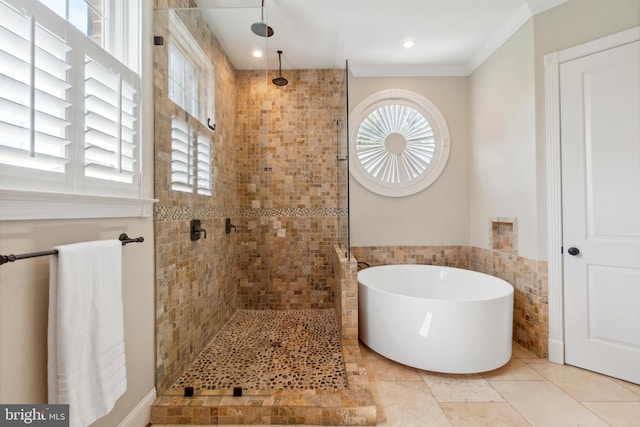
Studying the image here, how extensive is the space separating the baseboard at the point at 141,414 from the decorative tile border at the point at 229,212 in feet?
3.17

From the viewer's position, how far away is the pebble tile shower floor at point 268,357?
1.60m

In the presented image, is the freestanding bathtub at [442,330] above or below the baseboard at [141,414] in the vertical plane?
above

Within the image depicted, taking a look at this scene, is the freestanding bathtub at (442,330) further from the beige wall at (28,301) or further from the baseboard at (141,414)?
the beige wall at (28,301)

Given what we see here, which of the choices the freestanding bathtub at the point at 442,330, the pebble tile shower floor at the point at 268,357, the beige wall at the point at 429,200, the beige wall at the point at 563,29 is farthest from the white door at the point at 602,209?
the pebble tile shower floor at the point at 268,357

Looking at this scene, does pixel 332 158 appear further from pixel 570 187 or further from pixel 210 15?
pixel 570 187

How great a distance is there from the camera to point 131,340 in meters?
1.32

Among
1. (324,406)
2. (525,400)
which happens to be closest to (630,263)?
(525,400)

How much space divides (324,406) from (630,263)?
2153 mm

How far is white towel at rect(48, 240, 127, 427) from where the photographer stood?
88 centimetres

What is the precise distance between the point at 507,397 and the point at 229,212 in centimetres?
234

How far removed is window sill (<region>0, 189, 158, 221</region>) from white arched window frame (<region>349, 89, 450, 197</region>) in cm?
219

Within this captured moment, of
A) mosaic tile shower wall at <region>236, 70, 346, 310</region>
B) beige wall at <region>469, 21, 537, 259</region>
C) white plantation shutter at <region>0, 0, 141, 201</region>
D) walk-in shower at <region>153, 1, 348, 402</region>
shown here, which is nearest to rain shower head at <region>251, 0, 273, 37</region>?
walk-in shower at <region>153, 1, 348, 402</region>

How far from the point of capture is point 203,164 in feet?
6.48

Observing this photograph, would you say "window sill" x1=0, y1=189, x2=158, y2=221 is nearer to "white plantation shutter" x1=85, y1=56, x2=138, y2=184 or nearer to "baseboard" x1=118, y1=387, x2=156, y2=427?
"white plantation shutter" x1=85, y1=56, x2=138, y2=184
